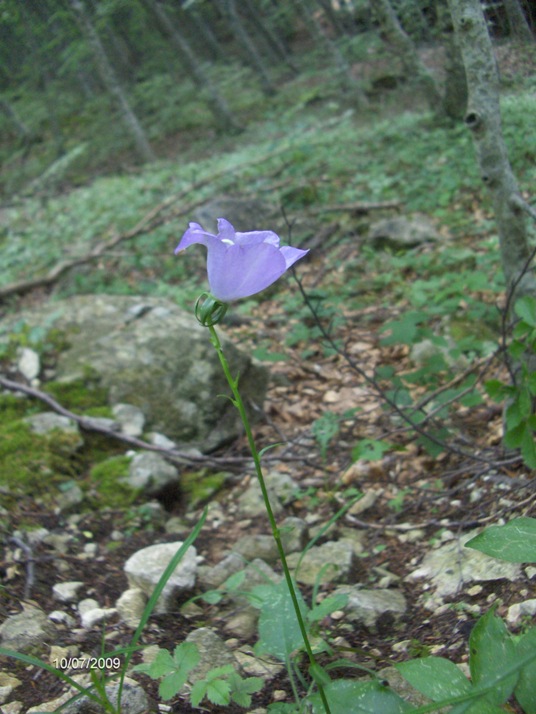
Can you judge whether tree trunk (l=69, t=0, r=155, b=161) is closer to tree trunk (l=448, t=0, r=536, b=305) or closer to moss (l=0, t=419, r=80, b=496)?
moss (l=0, t=419, r=80, b=496)

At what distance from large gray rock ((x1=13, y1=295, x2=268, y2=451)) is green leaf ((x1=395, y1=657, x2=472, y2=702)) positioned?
239 cm

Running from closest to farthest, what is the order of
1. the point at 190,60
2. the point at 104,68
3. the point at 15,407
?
the point at 15,407, the point at 104,68, the point at 190,60

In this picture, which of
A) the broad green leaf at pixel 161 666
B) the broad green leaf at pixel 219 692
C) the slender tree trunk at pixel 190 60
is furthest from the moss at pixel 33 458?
the slender tree trunk at pixel 190 60

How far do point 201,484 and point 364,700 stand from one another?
2.02 meters

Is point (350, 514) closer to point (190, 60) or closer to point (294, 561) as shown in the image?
point (294, 561)

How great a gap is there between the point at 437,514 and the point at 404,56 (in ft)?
19.1

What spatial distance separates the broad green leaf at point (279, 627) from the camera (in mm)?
1448

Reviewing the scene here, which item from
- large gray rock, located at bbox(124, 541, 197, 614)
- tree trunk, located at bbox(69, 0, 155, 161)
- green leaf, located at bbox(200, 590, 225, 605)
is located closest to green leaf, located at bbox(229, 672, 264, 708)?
green leaf, located at bbox(200, 590, 225, 605)

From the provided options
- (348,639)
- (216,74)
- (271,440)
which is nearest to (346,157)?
(271,440)

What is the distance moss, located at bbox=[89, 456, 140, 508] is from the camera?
2.83 meters

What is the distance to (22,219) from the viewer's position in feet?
34.5

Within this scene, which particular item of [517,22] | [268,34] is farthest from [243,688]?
[268,34]

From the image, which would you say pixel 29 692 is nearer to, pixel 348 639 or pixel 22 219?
pixel 348 639

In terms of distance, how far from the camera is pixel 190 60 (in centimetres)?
1347
